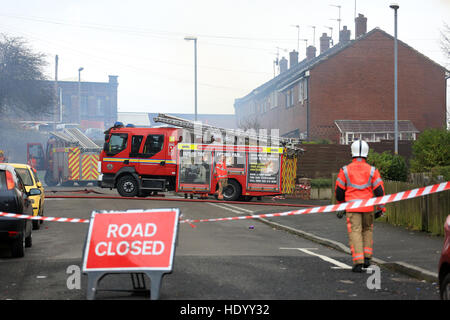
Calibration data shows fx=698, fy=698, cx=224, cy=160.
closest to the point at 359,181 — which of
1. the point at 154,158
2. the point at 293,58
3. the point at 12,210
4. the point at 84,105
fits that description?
the point at 12,210

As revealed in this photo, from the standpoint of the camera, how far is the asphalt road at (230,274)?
7.52 m

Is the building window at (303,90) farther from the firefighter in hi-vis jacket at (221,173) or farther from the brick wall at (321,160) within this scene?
the firefighter in hi-vis jacket at (221,173)

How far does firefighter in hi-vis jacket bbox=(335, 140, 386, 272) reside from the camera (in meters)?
9.38

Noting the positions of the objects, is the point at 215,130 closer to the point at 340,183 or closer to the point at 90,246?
the point at 340,183

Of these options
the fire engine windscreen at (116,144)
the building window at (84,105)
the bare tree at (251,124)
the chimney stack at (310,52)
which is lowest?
the fire engine windscreen at (116,144)

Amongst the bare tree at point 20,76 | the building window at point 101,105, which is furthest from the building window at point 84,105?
the bare tree at point 20,76

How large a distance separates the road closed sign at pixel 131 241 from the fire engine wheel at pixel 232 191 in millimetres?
18950

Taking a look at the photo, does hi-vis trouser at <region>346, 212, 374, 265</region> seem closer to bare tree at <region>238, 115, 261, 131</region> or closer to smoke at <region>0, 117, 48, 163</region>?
bare tree at <region>238, 115, 261, 131</region>

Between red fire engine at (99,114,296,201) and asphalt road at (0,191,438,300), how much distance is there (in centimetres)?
1145

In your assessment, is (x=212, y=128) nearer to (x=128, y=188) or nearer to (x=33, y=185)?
(x=128, y=188)

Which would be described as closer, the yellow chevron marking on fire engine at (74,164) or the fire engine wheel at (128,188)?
the fire engine wheel at (128,188)

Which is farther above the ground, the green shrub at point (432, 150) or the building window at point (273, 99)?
the building window at point (273, 99)
